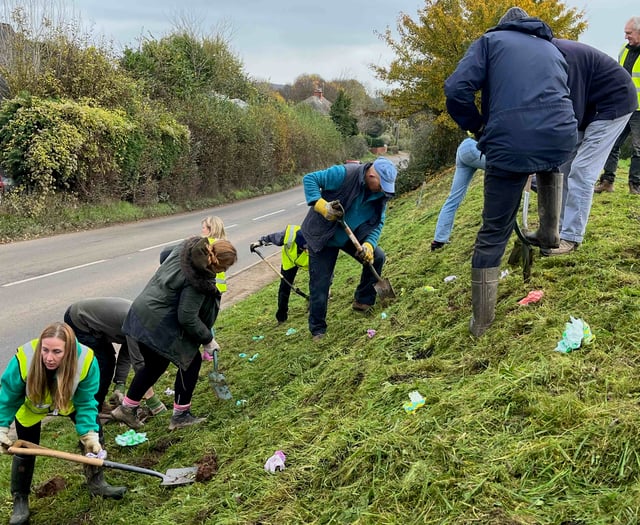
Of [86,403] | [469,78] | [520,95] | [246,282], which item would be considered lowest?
[246,282]

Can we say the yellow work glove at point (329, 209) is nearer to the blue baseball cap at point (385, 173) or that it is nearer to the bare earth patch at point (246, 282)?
the blue baseball cap at point (385, 173)

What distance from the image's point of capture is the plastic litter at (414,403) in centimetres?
309

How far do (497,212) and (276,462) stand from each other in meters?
2.14

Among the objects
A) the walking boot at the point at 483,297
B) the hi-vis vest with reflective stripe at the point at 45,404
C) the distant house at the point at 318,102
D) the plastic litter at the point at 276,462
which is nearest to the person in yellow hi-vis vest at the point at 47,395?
the hi-vis vest with reflective stripe at the point at 45,404

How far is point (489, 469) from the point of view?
7.87 ft

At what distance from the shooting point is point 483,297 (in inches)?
148

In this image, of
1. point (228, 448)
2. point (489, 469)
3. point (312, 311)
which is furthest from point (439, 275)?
point (489, 469)

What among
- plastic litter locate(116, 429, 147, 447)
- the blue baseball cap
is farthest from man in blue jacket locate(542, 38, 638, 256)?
plastic litter locate(116, 429, 147, 447)

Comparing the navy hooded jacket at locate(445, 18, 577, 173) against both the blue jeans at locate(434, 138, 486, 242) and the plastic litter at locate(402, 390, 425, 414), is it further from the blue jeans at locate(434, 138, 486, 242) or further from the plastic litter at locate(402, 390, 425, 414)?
the blue jeans at locate(434, 138, 486, 242)

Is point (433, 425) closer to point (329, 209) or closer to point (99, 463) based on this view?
point (99, 463)

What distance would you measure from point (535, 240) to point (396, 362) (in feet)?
5.06

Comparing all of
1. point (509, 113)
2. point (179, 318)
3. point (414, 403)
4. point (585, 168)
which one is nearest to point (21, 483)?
point (179, 318)

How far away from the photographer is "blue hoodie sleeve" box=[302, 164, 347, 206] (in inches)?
203

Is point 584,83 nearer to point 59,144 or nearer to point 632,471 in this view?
point 632,471
